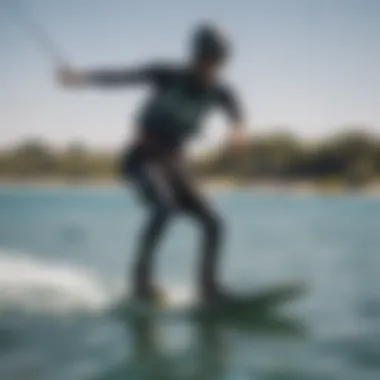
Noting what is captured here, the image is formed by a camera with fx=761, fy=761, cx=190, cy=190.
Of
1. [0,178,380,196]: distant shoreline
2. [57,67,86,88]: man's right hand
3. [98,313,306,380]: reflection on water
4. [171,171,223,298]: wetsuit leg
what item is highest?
[57,67,86,88]: man's right hand

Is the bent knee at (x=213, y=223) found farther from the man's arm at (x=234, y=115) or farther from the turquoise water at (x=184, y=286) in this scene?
the man's arm at (x=234, y=115)

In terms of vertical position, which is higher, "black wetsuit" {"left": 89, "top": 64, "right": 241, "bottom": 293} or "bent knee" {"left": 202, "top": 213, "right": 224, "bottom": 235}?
"black wetsuit" {"left": 89, "top": 64, "right": 241, "bottom": 293}

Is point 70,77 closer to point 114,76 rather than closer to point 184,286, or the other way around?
point 114,76

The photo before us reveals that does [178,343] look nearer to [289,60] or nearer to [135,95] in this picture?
[135,95]

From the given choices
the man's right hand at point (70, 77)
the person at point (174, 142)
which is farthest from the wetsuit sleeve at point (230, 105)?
the man's right hand at point (70, 77)

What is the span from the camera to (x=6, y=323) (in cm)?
141

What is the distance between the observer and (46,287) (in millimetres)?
1419

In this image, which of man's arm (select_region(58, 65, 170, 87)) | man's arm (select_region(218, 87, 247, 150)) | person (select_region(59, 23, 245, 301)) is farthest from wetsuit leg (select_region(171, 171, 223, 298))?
man's arm (select_region(58, 65, 170, 87))

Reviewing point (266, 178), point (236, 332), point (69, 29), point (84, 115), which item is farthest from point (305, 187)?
point (69, 29)

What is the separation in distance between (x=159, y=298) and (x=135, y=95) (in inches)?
14.8

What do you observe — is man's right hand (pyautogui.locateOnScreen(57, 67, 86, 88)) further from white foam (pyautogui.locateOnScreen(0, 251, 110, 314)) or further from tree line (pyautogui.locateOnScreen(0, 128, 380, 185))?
white foam (pyautogui.locateOnScreen(0, 251, 110, 314))

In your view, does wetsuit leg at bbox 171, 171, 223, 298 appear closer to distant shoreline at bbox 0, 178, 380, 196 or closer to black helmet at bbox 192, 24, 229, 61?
distant shoreline at bbox 0, 178, 380, 196

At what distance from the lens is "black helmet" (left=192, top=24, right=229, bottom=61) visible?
1.41 metres

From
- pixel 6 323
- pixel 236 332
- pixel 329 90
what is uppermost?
pixel 329 90
